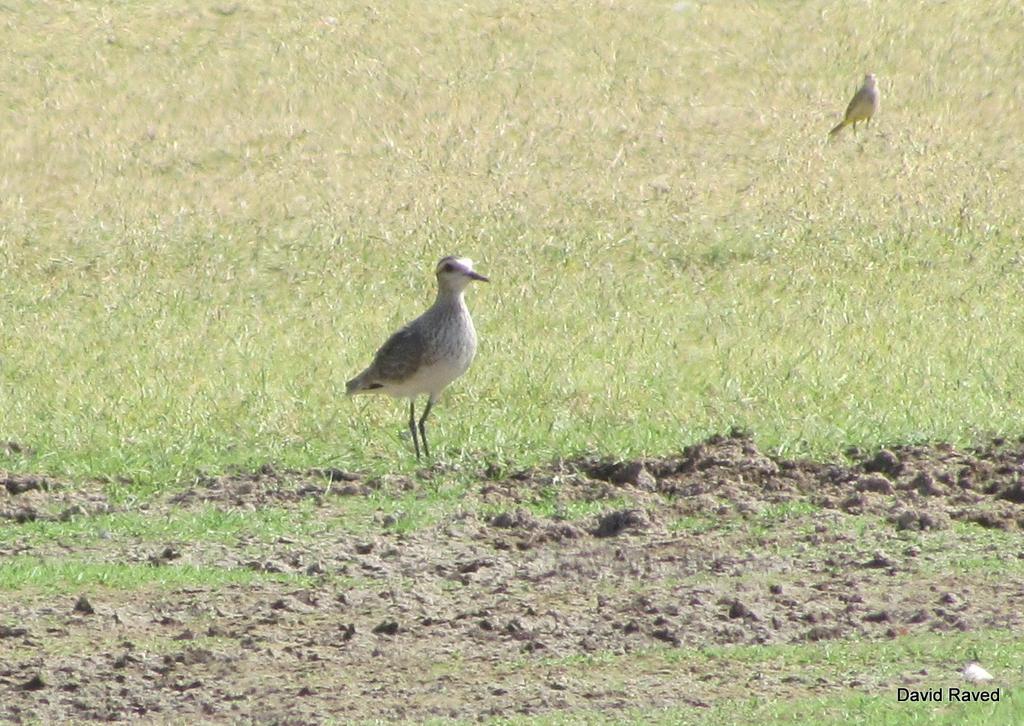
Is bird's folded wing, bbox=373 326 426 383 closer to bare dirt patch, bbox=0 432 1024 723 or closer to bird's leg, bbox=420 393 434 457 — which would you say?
bird's leg, bbox=420 393 434 457

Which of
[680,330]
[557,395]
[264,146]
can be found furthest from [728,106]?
[557,395]

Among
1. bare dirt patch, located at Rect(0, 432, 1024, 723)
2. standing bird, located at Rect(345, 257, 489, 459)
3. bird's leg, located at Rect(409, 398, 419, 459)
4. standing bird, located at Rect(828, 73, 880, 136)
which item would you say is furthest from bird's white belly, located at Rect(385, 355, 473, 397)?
standing bird, located at Rect(828, 73, 880, 136)

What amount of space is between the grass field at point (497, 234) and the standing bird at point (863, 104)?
32 cm

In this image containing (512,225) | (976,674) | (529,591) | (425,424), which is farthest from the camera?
(512,225)

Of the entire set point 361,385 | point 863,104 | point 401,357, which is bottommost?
point 361,385

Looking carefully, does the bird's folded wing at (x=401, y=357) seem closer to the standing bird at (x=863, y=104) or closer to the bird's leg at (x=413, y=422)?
the bird's leg at (x=413, y=422)

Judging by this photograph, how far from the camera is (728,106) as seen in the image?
22.7 meters

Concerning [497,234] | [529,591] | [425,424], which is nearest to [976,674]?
[529,591]

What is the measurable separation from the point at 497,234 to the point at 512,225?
1.14 ft

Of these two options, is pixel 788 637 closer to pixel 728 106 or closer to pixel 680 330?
pixel 680 330

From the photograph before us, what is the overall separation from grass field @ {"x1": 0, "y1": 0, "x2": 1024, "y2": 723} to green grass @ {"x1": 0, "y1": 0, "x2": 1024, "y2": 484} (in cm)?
5

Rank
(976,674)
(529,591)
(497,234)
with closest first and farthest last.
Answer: (976,674), (529,591), (497,234)

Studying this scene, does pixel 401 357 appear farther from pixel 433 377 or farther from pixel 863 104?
pixel 863 104

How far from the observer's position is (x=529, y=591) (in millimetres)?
8555
